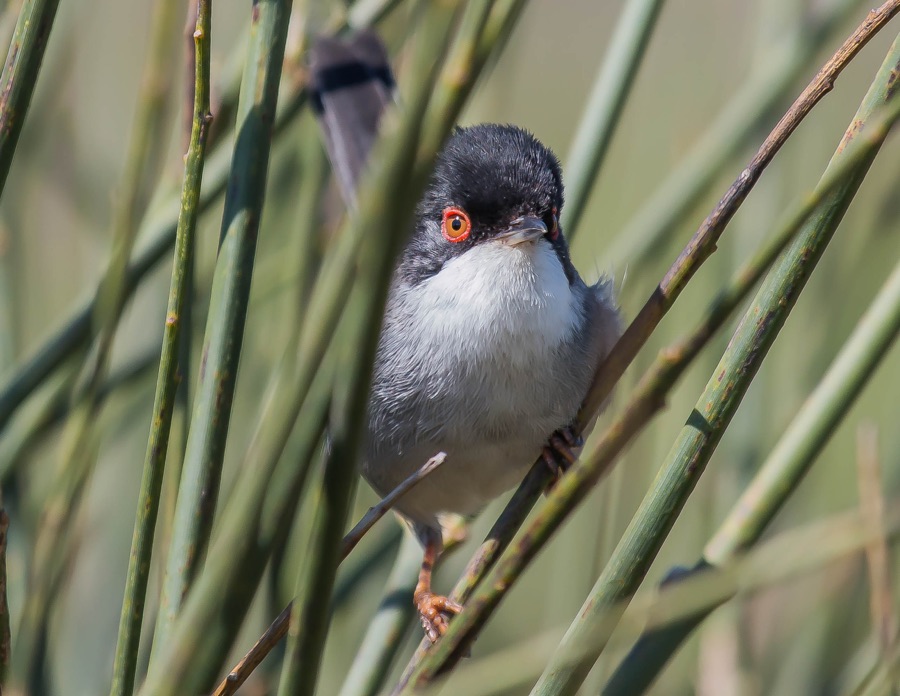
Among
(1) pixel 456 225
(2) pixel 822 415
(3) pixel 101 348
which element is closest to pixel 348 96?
(1) pixel 456 225

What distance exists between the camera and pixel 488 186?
2.31 meters

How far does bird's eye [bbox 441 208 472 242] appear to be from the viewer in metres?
2.36

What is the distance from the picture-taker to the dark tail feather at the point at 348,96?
8.71 feet

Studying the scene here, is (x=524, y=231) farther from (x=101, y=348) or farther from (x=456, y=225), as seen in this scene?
(x=101, y=348)

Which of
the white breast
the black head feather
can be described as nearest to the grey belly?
the white breast

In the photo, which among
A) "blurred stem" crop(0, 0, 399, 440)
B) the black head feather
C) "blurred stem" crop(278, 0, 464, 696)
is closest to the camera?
"blurred stem" crop(278, 0, 464, 696)

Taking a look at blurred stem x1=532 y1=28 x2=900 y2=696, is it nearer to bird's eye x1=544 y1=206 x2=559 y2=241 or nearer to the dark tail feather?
bird's eye x1=544 y1=206 x2=559 y2=241

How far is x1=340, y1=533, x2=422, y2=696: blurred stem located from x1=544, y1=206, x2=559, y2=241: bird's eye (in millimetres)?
932

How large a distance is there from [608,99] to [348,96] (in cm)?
87

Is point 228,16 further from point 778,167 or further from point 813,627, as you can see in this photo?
point 813,627

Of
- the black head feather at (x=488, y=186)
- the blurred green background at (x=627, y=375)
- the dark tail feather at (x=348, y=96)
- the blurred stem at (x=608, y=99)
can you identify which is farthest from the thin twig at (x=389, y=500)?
the dark tail feather at (x=348, y=96)

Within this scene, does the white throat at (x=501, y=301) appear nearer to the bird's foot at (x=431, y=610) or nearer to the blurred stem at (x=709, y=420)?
the bird's foot at (x=431, y=610)

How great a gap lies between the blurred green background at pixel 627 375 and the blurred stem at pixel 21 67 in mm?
619

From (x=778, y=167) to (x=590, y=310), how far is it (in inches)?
32.9
